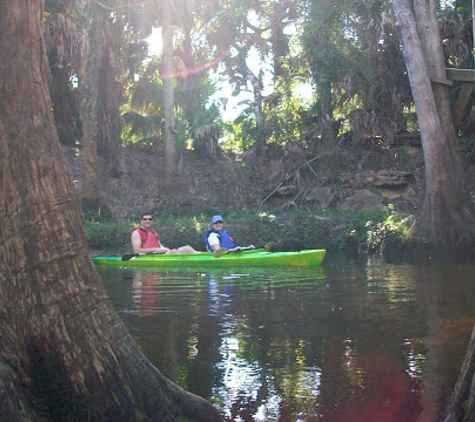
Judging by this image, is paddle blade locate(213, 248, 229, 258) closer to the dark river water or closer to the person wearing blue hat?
the person wearing blue hat

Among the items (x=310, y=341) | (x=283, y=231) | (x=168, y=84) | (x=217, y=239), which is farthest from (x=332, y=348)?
(x=168, y=84)

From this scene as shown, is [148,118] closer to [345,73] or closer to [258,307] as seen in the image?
[345,73]

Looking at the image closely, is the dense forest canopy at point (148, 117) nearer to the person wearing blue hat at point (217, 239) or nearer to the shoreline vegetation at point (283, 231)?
the shoreline vegetation at point (283, 231)

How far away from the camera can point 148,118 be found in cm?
2688

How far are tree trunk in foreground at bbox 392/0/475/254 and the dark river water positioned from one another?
3.65 meters

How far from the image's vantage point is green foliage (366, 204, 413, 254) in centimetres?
1750

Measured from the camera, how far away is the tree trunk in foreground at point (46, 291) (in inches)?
148

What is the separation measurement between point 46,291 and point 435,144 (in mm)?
14544

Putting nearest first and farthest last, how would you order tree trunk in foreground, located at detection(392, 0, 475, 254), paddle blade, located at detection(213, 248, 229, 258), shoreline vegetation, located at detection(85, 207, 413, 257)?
1. paddle blade, located at detection(213, 248, 229, 258)
2. tree trunk in foreground, located at detection(392, 0, 475, 254)
3. shoreline vegetation, located at detection(85, 207, 413, 257)

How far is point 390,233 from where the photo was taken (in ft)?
58.6

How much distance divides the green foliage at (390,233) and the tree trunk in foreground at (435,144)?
596 mm

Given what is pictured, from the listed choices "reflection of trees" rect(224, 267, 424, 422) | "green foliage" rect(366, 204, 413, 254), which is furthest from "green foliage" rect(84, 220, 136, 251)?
"reflection of trees" rect(224, 267, 424, 422)

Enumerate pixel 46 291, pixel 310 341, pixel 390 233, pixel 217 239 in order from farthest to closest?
1. pixel 390 233
2. pixel 217 239
3. pixel 310 341
4. pixel 46 291

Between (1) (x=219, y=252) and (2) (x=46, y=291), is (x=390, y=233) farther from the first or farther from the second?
(2) (x=46, y=291)
